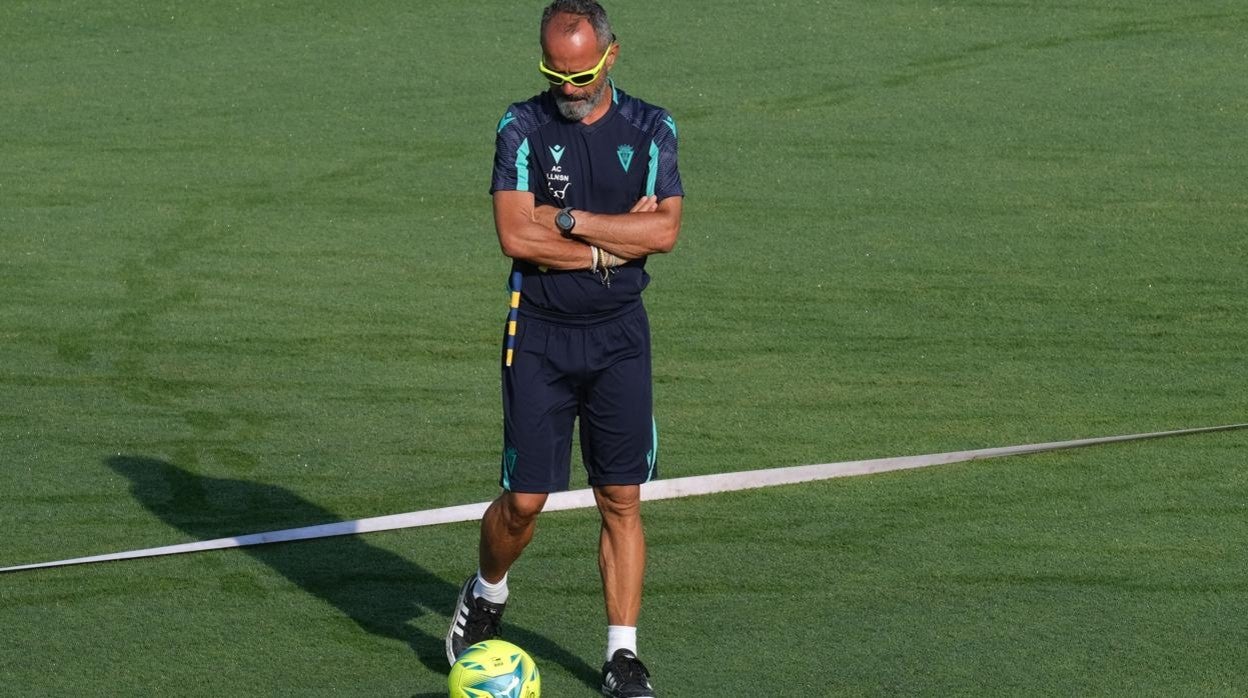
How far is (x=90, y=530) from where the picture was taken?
7.96m

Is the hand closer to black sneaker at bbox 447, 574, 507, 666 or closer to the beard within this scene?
the beard

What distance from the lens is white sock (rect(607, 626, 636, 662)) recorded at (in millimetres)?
6293

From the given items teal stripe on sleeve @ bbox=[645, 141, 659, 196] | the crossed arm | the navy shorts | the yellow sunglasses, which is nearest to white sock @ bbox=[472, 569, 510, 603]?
the navy shorts

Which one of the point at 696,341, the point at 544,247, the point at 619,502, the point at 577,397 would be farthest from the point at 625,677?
the point at 696,341

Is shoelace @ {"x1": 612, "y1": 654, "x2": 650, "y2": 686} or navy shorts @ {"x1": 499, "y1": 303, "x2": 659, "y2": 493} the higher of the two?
navy shorts @ {"x1": 499, "y1": 303, "x2": 659, "y2": 493}

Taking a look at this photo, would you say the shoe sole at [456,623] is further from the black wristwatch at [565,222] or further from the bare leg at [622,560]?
the black wristwatch at [565,222]

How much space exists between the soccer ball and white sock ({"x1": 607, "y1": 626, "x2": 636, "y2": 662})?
1.26 ft

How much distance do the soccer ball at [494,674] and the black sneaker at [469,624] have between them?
55 cm

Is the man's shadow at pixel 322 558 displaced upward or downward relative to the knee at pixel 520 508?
downward

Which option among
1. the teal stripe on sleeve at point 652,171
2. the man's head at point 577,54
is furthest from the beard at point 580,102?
the teal stripe on sleeve at point 652,171

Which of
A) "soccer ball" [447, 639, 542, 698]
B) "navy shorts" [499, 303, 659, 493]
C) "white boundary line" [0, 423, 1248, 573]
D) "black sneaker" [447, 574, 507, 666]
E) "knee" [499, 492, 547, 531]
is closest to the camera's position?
"soccer ball" [447, 639, 542, 698]

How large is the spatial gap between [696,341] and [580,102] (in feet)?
15.1

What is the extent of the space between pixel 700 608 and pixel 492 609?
3.02 ft

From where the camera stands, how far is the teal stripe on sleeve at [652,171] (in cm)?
611
